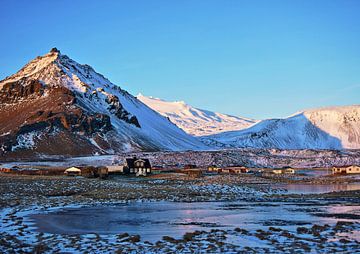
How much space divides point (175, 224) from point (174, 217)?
3.12 meters

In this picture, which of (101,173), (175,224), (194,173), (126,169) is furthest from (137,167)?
(175,224)

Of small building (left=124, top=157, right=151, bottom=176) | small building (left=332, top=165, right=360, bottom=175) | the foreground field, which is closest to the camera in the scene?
the foreground field

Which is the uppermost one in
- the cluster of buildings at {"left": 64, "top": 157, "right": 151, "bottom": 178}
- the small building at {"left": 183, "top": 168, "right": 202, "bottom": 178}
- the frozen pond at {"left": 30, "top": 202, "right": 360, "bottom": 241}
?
the cluster of buildings at {"left": 64, "top": 157, "right": 151, "bottom": 178}

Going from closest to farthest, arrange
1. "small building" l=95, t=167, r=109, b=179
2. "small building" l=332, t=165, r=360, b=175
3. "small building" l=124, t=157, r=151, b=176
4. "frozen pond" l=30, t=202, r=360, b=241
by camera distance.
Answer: "frozen pond" l=30, t=202, r=360, b=241 < "small building" l=95, t=167, r=109, b=179 < "small building" l=124, t=157, r=151, b=176 < "small building" l=332, t=165, r=360, b=175

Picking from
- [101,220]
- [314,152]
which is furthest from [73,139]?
[101,220]

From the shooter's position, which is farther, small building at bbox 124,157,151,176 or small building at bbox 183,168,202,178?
small building at bbox 124,157,151,176

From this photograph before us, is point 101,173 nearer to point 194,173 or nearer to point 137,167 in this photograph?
point 137,167

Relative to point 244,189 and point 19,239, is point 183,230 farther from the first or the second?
point 244,189

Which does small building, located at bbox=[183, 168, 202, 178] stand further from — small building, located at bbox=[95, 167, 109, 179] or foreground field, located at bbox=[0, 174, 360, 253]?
foreground field, located at bbox=[0, 174, 360, 253]

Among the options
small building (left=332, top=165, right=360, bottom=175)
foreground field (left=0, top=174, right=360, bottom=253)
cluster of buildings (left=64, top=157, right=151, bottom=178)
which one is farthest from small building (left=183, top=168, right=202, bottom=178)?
foreground field (left=0, top=174, right=360, bottom=253)

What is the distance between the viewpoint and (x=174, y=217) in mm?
29500

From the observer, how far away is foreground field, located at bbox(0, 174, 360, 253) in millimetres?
19375

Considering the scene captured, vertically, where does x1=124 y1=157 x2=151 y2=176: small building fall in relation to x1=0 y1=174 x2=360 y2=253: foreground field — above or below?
above

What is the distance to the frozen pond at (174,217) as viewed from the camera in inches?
968
